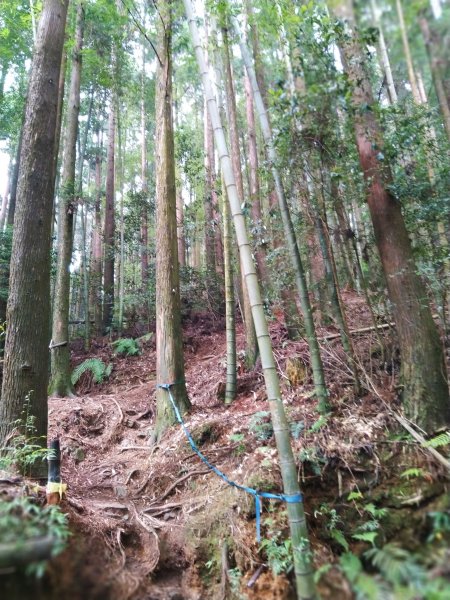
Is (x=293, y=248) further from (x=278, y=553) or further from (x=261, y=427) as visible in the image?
(x=278, y=553)

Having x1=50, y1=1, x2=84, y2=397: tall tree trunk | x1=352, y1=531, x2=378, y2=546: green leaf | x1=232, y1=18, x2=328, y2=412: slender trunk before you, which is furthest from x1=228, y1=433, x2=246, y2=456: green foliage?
x1=50, y1=1, x2=84, y2=397: tall tree trunk

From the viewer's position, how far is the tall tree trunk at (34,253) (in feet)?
11.7

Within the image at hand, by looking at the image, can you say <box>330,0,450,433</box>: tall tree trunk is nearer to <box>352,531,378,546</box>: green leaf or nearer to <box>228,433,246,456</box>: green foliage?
<box>352,531,378,546</box>: green leaf

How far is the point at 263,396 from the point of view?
5.06 meters

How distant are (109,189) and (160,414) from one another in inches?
368

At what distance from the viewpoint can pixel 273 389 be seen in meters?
2.54

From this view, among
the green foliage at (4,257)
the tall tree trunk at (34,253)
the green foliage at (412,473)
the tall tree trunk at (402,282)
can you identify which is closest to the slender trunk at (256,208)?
the tall tree trunk at (402,282)

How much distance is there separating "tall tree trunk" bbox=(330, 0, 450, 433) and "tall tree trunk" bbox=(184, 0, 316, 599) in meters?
1.38

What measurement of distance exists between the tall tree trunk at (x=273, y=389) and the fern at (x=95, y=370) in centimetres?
643

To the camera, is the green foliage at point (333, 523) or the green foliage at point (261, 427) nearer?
the green foliage at point (333, 523)

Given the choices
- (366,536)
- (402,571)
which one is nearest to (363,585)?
(402,571)

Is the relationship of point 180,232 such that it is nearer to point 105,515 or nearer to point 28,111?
point 28,111

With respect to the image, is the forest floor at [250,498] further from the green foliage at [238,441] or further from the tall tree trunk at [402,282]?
the tall tree trunk at [402,282]

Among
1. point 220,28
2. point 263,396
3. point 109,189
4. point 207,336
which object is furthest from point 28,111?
point 109,189
